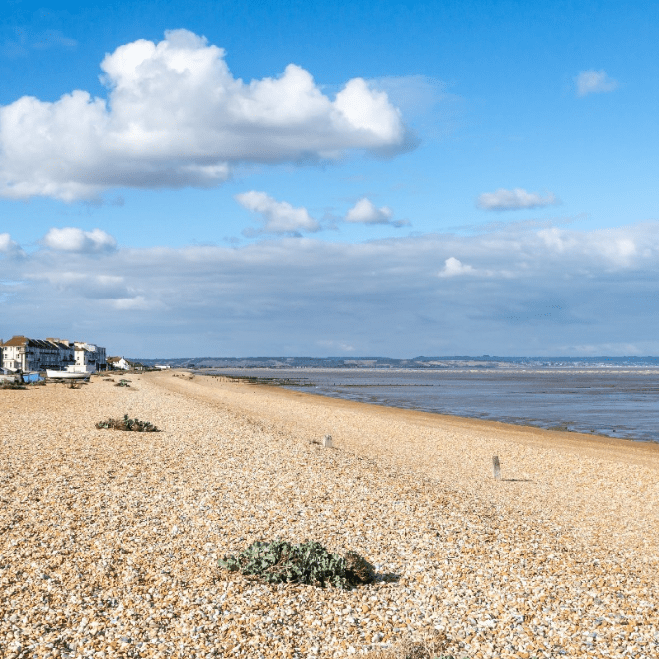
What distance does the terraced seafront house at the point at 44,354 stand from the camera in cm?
10644

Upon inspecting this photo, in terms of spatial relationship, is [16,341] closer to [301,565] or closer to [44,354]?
[44,354]

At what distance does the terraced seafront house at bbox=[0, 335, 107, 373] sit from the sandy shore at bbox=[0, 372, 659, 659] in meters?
62.5

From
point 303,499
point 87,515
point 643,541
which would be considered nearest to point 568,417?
point 643,541

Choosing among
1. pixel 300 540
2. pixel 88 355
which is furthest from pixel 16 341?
pixel 300 540

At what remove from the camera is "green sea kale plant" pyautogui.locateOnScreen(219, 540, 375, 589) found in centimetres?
873

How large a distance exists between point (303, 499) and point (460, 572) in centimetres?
467

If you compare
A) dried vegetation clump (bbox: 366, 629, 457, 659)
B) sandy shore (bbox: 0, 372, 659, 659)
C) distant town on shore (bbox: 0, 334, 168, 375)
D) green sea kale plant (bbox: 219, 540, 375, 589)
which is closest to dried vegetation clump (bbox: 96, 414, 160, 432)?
sandy shore (bbox: 0, 372, 659, 659)

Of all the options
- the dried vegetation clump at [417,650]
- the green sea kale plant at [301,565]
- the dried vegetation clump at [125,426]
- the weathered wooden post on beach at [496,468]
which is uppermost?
the dried vegetation clump at [125,426]

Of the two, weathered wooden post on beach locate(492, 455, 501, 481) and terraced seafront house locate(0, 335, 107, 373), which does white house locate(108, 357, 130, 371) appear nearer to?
terraced seafront house locate(0, 335, 107, 373)

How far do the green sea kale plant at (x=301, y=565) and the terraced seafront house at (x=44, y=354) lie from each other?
2746 inches

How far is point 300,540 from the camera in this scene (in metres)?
10.7

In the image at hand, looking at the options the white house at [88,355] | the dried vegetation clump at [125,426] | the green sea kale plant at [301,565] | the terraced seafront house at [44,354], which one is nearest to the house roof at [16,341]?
the terraced seafront house at [44,354]

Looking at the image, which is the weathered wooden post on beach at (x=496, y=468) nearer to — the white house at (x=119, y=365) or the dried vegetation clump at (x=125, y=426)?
the dried vegetation clump at (x=125, y=426)

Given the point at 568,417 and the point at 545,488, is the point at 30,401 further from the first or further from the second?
the point at 568,417
